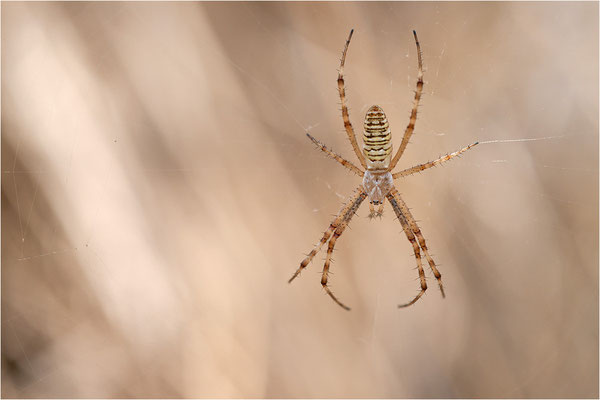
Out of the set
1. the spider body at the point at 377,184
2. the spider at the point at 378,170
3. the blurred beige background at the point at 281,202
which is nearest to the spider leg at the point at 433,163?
the spider at the point at 378,170

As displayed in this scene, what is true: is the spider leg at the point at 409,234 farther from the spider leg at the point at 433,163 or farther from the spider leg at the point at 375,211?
the spider leg at the point at 433,163

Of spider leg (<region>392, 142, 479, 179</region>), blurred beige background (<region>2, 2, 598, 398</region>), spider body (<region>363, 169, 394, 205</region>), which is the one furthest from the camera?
blurred beige background (<region>2, 2, 598, 398</region>)

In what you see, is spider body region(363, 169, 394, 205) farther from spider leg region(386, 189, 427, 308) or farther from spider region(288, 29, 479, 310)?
spider leg region(386, 189, 427, 308)

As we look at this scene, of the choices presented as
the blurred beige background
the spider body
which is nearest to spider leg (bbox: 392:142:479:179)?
the spider body

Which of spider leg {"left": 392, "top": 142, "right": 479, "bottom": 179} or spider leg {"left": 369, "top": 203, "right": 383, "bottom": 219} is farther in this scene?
spider leg {"left": 369, "top": 203, "right": 383, "bottom": 219}

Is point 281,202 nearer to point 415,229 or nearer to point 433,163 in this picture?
point 415,229

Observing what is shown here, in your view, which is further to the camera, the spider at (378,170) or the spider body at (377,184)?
the spider body at (377,184)

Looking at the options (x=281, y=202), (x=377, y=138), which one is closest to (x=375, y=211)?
(x=377, y=138)

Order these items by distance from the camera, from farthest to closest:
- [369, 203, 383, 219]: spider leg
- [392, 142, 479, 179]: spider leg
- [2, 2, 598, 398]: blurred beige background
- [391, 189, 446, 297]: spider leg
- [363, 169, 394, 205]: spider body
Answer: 1. [2, 2, 598, 398]: blurred beige background
2. [369, 203, 383, 219]: spider leg
3. [391, 189, 446, 297]: spider leg
4. [363, 169, 394, 205]: spider body
5. [392, 142, 479, 179]: spider leg
